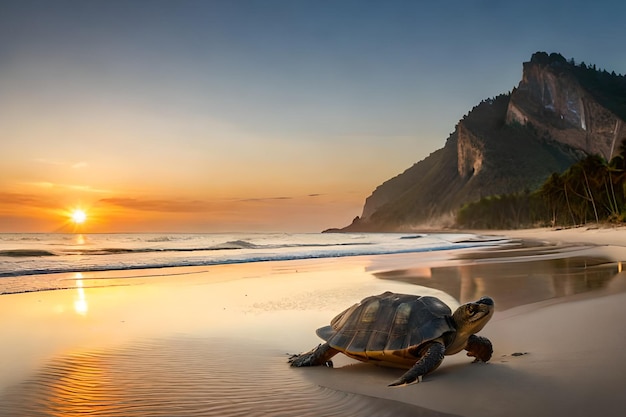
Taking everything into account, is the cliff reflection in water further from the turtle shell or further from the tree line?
the tree line

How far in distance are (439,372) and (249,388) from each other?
2016 mm

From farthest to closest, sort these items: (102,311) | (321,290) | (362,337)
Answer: (321,290) → (102,311) → (362,337)

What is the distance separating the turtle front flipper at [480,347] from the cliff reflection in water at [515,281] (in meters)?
3.73

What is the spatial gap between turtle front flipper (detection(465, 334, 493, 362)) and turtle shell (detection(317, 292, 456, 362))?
315mm

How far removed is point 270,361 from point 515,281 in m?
9.02

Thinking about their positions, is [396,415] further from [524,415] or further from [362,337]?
[362,337]

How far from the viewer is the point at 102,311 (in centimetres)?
948

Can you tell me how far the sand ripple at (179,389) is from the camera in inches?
163

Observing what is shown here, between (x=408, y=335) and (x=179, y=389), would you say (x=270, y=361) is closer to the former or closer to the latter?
(x=179, y=389)

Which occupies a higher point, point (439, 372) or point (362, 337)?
point (362, 337)

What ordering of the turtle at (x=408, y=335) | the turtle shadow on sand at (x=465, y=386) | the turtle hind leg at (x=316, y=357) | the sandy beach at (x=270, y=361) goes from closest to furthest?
the turtle shadow on sand at (x=465, y=386), the sandy beach at (x=270, y=361), the turtle at (x=408, y=335), the turtle hind leg at (x=316, y=357)

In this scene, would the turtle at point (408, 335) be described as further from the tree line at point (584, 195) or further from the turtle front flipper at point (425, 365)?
the tree line at point (584, 195)

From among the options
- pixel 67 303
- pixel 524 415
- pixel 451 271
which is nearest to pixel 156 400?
pixel 524 415

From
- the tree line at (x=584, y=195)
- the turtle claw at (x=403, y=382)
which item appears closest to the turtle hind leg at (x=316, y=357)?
the turtle claw at (x=403, y=382)
